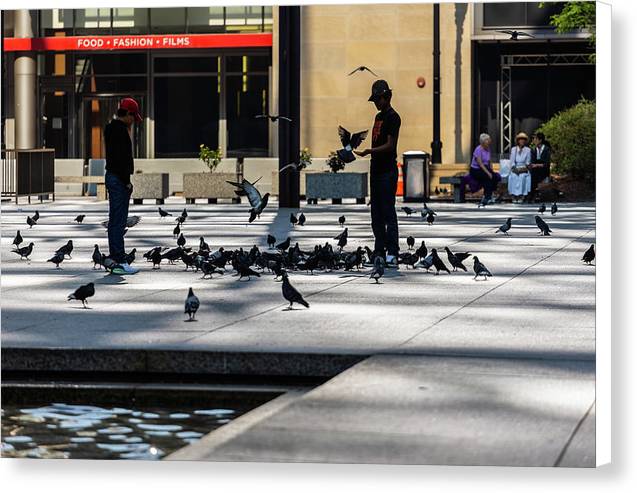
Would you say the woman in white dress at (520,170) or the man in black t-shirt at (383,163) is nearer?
the man in black t-shirt at (383,163)

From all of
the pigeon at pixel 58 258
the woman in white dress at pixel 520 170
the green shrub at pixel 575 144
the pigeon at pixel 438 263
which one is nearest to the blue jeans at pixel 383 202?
the pigeon at pixel 438 263

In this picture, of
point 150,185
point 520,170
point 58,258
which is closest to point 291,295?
point 58,258

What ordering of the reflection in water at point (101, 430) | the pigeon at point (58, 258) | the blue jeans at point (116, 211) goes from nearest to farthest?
the reflection in water at point (101, 430) < the blue jeans at point (116, 211) < the pigeon at point (58, 258)

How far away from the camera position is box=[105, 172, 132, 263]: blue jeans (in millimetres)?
13523

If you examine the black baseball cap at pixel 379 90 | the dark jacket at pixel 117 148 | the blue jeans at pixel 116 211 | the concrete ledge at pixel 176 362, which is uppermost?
the black baseball cap at pixel 379 90

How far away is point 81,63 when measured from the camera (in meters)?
41.9

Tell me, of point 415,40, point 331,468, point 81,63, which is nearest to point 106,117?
point 81,63

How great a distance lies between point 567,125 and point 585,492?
28.0 m

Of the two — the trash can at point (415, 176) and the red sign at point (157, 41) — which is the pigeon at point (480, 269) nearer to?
the trash can at point (415, 176)

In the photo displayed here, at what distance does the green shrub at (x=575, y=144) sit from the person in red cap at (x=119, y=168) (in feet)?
66.2

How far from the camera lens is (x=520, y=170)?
100ft

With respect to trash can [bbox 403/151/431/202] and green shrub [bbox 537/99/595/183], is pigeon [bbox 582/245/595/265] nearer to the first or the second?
green shrub [bbox 537/99/595/183]

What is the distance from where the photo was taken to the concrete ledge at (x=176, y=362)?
7.92m

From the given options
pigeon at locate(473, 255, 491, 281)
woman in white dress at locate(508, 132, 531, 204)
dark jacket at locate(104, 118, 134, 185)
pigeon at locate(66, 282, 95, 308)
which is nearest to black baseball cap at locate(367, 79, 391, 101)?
→ pigeon at locate(473, 255, 491, 281)
